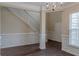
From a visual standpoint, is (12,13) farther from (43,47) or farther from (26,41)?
(43,47)

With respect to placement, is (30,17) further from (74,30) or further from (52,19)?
(74,30)

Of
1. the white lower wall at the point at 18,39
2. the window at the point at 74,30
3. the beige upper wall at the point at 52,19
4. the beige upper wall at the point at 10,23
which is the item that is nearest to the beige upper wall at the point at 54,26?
the beige upper wall at the point at 52,19

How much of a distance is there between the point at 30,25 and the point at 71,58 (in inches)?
140

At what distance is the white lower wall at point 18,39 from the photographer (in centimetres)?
379

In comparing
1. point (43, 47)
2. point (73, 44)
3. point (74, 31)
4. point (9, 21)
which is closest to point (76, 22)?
point (74, 31)

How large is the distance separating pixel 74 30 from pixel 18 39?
2162 millimetres

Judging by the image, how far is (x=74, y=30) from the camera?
316cm

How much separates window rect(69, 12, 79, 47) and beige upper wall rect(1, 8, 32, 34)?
6.22ft

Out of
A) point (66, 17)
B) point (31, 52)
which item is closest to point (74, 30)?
point (66, 17)

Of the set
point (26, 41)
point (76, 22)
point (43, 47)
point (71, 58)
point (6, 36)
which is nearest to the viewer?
point (71, 58)

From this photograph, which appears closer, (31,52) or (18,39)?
(31,52)

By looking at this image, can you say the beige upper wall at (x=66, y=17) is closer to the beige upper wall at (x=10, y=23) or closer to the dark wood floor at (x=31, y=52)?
the dark wood floor at (x=31, y=52)

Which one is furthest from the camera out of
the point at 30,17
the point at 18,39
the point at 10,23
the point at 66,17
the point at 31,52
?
the point at 30,17

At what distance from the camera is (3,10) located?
3707 millimetres
